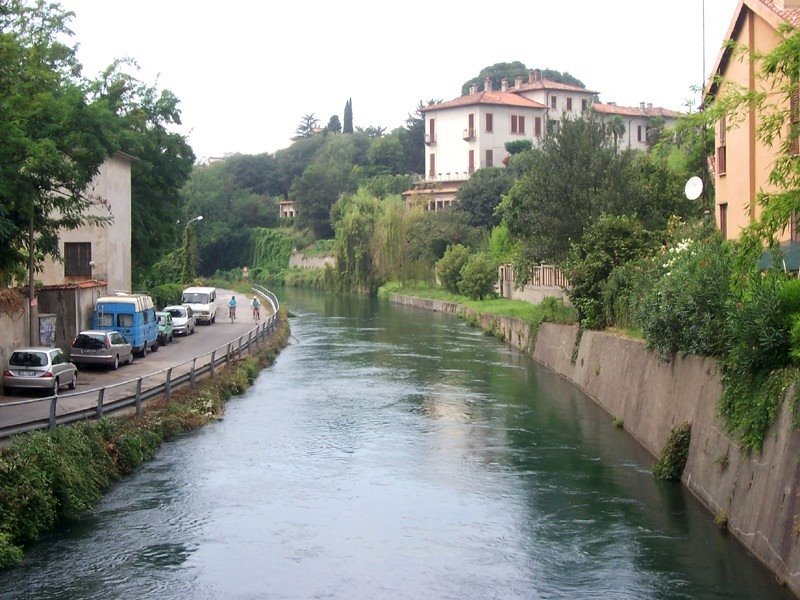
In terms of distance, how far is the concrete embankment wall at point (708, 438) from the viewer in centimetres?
1535

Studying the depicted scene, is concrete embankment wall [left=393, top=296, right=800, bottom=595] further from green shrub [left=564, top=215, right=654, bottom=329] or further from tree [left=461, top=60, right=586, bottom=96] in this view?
tree [left=461, top=60, right=586, bottom=96]

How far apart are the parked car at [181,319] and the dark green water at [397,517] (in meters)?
15.6

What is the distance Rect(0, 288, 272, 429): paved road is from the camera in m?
22.0

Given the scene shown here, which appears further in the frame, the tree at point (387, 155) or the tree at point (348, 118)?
the tree at point (348, 118)

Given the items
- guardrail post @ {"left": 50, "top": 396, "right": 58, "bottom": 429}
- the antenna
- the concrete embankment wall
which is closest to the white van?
the concrete embankment wall

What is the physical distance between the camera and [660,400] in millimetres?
24969

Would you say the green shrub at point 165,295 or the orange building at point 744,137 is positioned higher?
the orange building at point 744,137

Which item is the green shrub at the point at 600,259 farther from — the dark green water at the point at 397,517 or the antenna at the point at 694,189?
the dark green water at the point at 397,517

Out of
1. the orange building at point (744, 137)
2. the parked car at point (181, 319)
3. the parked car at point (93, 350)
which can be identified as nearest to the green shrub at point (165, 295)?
the parked car at point (181, 319)

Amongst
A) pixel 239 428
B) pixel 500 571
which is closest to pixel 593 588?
pixel 500 571

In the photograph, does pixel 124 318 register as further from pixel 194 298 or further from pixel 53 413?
pixel 53 413

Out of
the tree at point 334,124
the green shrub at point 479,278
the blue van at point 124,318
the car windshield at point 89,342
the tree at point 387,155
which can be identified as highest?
the tree at point 334,124

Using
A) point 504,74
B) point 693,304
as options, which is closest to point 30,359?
point 693,304

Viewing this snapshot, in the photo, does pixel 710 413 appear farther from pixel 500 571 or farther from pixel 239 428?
pixel 239 428
